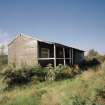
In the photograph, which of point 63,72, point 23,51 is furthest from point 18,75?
point 23,51

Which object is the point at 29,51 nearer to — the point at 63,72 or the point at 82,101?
the point at 63,72

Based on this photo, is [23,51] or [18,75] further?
[23,51]

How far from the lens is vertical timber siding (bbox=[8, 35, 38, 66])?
83.1 ft

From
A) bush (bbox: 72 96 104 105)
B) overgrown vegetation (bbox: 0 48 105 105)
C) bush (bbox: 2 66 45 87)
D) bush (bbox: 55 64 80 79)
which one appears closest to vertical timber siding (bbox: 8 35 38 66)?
bush (bbox: 55 64 80 79)

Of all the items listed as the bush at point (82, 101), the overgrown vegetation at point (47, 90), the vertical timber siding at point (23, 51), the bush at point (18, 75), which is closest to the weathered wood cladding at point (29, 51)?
the vertical timber siding at point (23, 51)

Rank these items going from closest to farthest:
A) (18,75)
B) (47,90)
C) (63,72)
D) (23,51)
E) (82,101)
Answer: (82,101)
(47,90)
(18,75)
(63,72)
(23,51)

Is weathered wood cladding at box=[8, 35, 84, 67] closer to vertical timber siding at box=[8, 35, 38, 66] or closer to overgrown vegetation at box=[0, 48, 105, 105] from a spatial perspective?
vertical timber siding at box=[8, 35, 38, 66]

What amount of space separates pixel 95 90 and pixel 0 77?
8.36m

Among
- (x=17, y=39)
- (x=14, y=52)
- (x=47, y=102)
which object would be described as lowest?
(x=47, y=102)

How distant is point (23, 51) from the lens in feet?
86.7

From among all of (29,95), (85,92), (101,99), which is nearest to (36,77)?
(29,95)

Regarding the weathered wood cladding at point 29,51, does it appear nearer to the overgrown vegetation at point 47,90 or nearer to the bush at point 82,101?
the overgrown vegetation at point 47,90

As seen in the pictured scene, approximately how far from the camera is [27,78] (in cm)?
1806

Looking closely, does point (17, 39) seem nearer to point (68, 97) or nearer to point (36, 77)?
point (36, 77)
